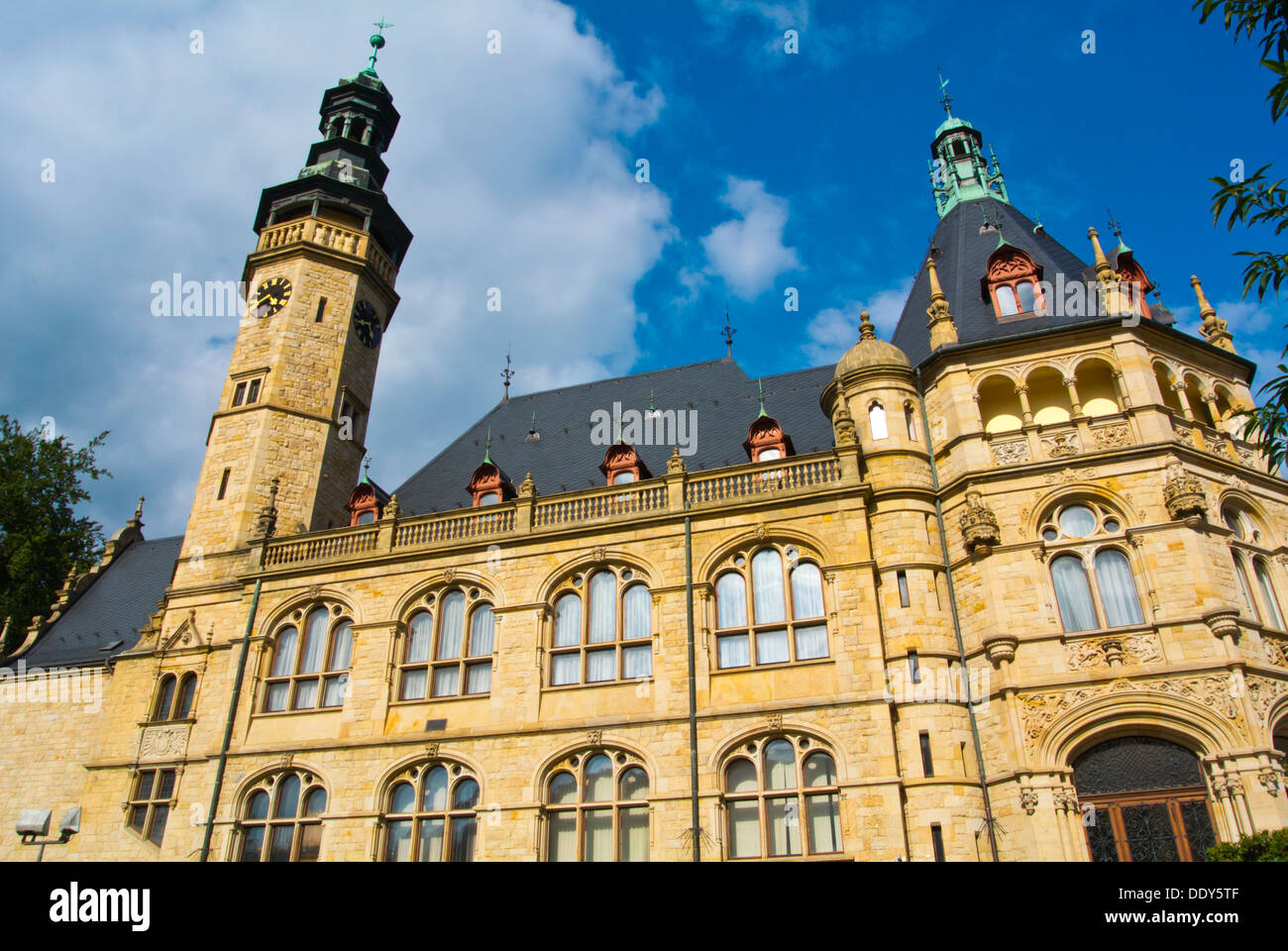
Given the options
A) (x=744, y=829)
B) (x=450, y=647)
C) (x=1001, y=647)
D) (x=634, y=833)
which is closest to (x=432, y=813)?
(x=450, y=647)

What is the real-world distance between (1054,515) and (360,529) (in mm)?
15400

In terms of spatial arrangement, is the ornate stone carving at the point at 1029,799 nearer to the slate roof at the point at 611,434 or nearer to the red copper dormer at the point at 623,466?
the slate roof at the point at 611,434

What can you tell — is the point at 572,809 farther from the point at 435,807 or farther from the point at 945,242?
the point at 945,242

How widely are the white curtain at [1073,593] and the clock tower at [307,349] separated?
60.9 feet

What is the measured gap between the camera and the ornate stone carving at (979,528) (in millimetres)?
17078

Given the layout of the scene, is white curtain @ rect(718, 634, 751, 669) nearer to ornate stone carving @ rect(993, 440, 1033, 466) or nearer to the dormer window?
ornate stone carving @ rect(993, 440, 1033, 466)

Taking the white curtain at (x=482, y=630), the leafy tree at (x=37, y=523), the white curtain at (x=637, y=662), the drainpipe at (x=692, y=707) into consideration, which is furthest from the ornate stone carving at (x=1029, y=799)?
the leafy tree at (x=37, y=523)

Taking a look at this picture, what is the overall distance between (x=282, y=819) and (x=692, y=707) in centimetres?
917

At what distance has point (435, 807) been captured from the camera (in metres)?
18.0

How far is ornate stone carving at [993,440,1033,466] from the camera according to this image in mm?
18047

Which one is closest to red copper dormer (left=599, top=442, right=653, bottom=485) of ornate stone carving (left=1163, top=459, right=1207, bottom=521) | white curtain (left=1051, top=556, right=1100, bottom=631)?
white curtain (left=1051, top=556, right=1100, bottom=631)

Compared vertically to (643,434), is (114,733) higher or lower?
lower

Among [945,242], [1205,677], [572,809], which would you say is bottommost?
[572,809]
